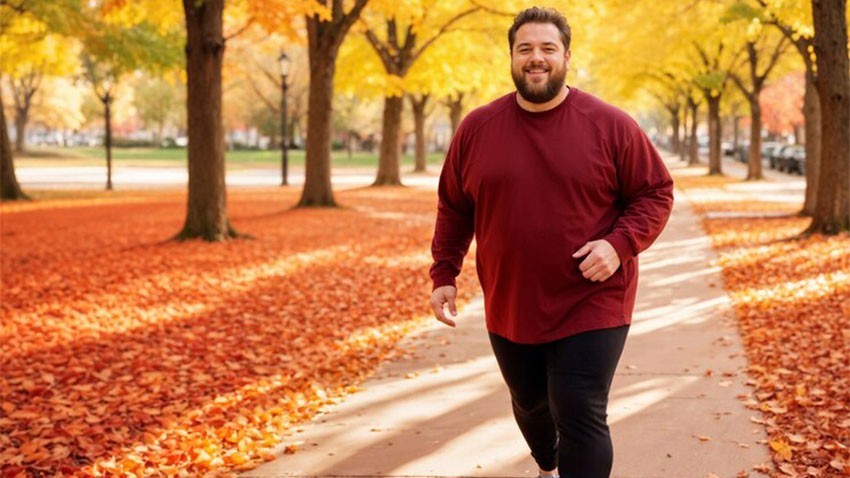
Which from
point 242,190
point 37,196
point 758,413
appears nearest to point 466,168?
point 758,413

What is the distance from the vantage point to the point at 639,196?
371 cm

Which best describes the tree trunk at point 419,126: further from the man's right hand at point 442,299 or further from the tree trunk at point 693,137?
the man's right hand at point 442,299

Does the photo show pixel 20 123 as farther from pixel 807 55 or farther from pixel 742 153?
pixel 807 55

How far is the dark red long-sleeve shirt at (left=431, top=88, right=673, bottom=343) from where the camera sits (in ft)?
11.8

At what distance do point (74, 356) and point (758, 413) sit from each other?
527 cm

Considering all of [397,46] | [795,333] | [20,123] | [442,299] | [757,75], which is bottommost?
[795,333]

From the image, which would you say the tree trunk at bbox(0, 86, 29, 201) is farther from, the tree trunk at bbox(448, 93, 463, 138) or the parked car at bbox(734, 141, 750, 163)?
the parked car at bbox(734, 141, 750, 163)

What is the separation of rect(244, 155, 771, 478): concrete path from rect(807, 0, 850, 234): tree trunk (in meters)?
6.84

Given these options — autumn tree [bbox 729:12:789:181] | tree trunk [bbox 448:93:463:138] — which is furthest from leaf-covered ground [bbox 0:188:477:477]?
tree trunk [bbox 448:93:463:138]

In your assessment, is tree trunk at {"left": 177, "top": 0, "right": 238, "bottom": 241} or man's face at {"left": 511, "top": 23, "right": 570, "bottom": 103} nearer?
man's face at {"left": 511, "top": 23, "right": 570, "bottom": 103}

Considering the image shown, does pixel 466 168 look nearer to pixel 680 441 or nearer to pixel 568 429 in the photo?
pixel 568 429

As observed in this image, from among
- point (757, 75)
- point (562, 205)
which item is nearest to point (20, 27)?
point (562, 205)

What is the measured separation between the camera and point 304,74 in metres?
59.8

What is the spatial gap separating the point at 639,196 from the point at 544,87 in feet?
1.87
